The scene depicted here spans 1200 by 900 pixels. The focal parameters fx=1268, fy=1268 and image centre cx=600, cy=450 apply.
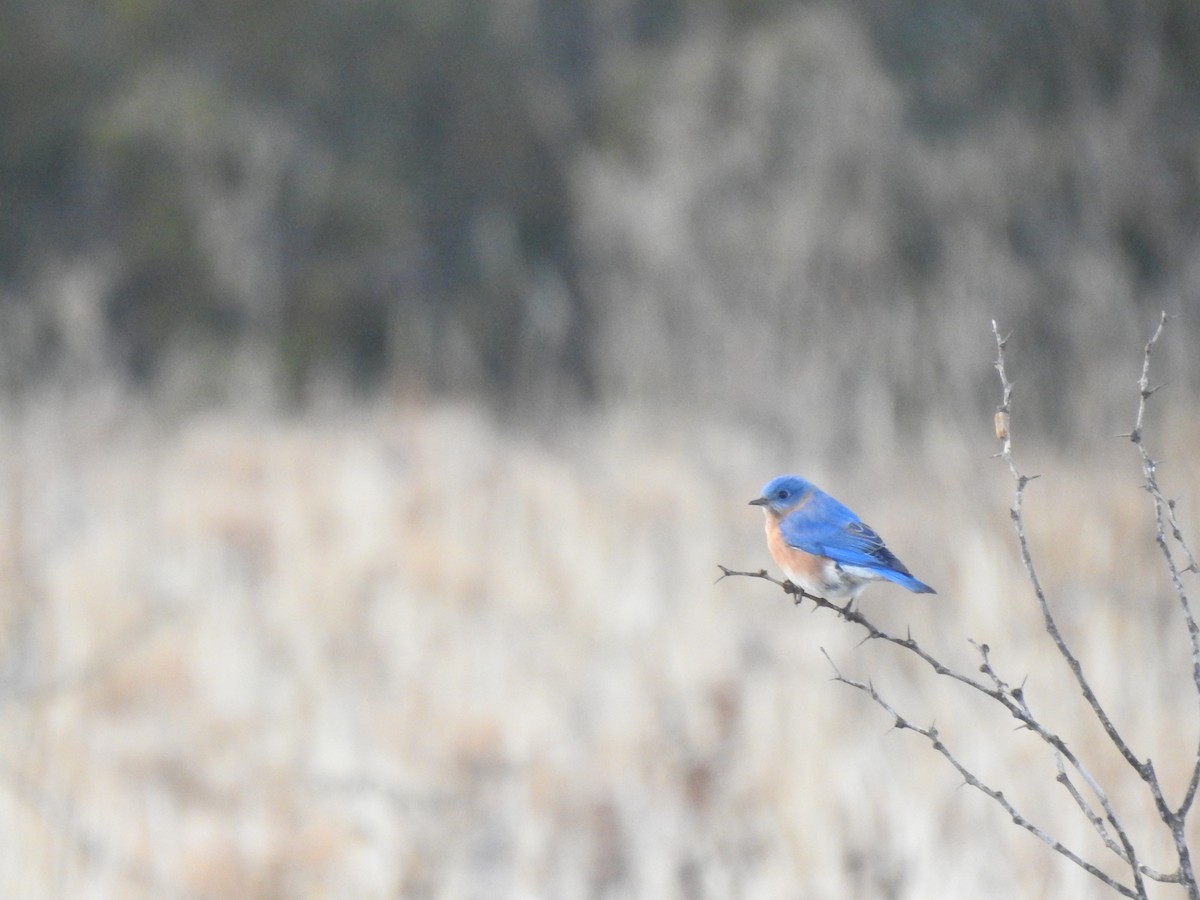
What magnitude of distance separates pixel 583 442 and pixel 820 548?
7.57 metres

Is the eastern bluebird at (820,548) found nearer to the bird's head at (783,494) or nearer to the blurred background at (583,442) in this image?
Result: the bird's head at (783,494)

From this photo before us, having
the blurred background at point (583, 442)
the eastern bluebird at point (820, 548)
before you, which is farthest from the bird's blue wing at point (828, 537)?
the blurred background at point (583, 442)

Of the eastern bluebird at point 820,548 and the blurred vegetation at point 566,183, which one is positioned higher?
the blurred vegetation at point 566,183

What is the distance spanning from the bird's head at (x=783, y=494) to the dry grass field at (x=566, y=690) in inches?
29.2

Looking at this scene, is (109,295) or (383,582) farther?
(109,295)

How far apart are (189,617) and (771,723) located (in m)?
2.48

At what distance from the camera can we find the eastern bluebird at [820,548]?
125 centimetres

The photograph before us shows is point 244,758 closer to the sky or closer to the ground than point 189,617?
closer to the ground

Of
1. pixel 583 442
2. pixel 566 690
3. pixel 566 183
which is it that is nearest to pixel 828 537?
pixel 566 690

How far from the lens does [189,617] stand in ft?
16.6

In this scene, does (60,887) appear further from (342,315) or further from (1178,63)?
(342,315)

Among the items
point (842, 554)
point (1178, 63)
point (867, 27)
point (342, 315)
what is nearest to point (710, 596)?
point (842, 554)

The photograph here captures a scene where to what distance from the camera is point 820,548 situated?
1276 mm

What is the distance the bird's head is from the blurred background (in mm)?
669
